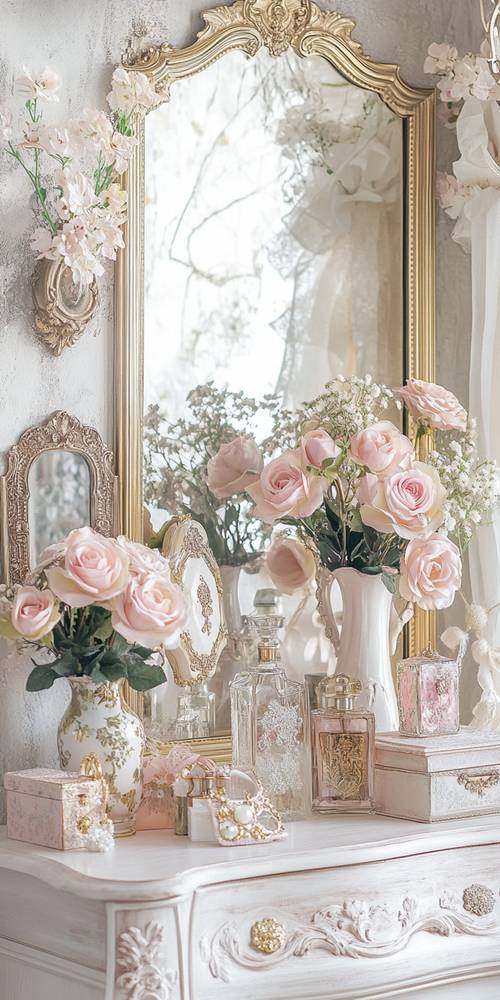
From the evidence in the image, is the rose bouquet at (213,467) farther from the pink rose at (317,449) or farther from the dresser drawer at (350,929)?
the dresser drawer at (350,929)

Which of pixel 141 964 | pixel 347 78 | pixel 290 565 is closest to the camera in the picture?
pixel 141 964

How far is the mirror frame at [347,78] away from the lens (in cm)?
225

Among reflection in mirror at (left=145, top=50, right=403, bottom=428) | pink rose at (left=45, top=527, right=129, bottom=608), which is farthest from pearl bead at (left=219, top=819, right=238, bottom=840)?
reflection in mirror at (left=145, top=50, right=403, bottom=428)

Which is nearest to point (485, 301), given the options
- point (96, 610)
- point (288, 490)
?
point (288, 490)

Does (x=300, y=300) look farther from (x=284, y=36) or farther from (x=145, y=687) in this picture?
(x=145, y=687)

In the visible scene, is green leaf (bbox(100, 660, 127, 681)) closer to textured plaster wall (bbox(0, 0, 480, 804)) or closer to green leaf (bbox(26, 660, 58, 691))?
green leaf (bbox(26, 660, 58, 691))

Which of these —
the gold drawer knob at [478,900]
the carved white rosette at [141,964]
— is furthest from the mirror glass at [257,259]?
the carved white rosette at [141,964]

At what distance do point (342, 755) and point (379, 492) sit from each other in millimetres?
418

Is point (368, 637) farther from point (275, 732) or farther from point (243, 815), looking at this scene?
point (243, 815)

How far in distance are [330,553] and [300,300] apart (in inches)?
20.2

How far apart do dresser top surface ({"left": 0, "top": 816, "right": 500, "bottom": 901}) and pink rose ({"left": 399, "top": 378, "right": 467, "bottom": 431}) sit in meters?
0.69

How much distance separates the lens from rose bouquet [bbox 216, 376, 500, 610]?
211 centimetres

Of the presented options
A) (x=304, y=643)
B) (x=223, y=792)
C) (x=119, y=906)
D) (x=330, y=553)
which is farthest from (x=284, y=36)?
(x=119, y=906)

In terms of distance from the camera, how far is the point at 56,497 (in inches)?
84.7
